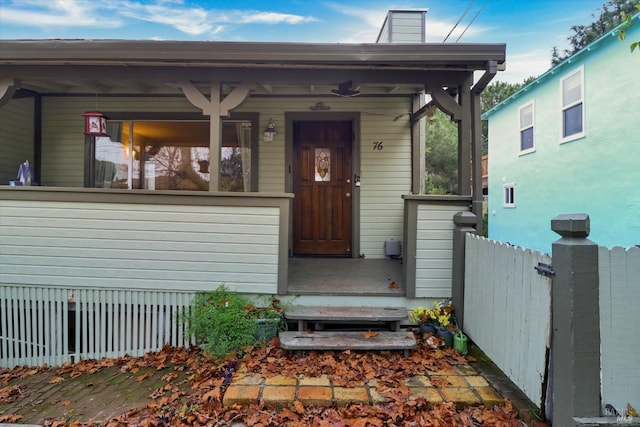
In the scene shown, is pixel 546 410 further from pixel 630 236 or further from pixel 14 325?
pixel 630 236

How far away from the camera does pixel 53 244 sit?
11.9ft

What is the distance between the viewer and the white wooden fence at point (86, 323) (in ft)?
11.8

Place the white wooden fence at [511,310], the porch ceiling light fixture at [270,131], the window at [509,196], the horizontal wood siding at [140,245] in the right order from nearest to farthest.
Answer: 1. the white wooden fence at [511,310]
2. the horizontal wood siding at [140,245]
3. the porch ceiling light fixture at [270,131]
4. the window at [509,196]

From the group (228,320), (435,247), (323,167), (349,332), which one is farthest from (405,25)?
(228,320)

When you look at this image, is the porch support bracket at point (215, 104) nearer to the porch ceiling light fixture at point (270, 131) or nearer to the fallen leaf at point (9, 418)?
the porch ceiling light fixture at point (270, 131)

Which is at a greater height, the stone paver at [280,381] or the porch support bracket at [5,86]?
the porch support bracket at [5,86]

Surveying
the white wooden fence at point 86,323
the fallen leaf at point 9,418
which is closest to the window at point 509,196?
the white wooden fence at point 86,323

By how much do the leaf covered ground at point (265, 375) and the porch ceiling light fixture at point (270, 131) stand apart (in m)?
3.12

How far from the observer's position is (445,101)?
3629 mm

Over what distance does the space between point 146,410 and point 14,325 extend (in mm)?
2359

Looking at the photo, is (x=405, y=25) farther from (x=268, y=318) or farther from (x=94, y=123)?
(x=268, y=318)

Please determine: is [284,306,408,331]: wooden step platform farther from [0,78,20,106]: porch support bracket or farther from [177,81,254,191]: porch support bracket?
[0,78,20,106]: porch support bracket

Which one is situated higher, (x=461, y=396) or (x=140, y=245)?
(x=140, y=245)

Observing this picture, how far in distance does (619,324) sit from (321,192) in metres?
4.04
